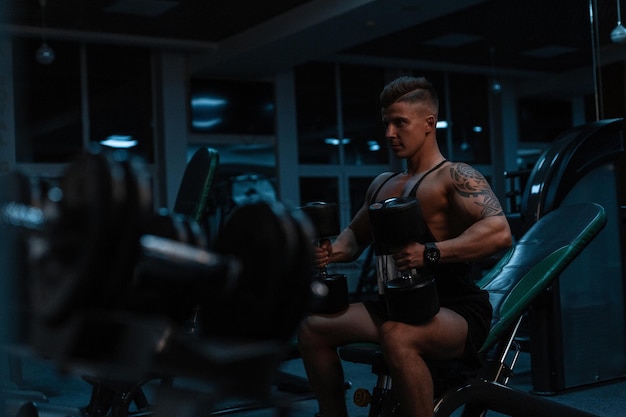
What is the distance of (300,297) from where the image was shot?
85cm

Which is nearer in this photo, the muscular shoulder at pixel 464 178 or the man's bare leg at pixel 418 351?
the man's bare leg at pixel 418 351

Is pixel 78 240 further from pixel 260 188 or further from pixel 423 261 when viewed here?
pixel 260 188

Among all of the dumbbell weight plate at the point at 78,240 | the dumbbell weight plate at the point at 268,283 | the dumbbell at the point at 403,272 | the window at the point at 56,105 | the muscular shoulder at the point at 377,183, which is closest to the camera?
the dumbbell weight plate at the point at 78,240

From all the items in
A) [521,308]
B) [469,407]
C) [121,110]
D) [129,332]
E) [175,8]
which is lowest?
[469,407]

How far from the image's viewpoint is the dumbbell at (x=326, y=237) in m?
2.20

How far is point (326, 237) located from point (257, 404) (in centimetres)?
76

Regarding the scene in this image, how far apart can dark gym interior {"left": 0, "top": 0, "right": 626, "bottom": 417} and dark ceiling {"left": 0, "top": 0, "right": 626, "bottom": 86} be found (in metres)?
0.04

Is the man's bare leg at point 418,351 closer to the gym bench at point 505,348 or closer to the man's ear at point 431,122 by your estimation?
the gym bench at point 505,348

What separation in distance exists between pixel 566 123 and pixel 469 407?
1140cm

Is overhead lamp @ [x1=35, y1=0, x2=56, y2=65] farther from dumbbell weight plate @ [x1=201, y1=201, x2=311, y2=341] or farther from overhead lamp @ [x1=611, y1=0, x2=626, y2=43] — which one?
dumbbell weight plate @ [x1=201, y1=201, x2=311, y2=341]

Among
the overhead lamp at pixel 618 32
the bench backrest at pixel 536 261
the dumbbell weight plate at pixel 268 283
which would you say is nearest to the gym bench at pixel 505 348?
the bench backrest at pixel 536 261

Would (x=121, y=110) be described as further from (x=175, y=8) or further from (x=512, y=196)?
(x=512, y=196)

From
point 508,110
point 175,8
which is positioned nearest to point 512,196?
point 175,8

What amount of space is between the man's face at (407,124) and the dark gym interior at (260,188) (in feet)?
1.09
